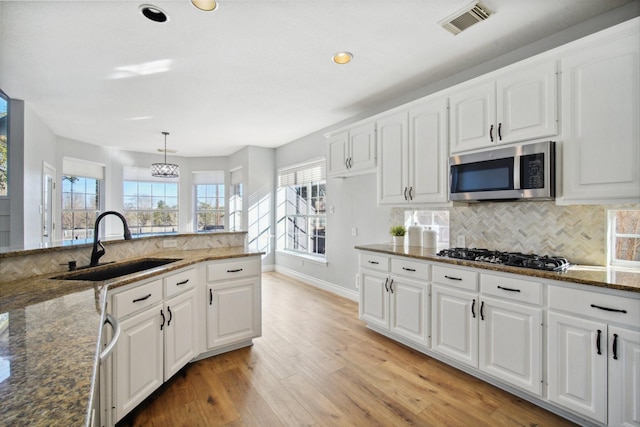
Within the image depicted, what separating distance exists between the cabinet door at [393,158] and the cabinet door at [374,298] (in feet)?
2.69

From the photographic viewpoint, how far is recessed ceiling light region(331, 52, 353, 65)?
8.43 feet

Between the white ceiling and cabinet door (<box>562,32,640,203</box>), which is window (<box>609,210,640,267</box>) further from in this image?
the white ceiling

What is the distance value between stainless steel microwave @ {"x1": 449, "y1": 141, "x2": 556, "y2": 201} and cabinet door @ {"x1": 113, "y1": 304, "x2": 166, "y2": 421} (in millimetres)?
2535

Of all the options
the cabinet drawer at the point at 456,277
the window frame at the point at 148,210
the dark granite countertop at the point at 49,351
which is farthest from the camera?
the window frame at the point at 148,210

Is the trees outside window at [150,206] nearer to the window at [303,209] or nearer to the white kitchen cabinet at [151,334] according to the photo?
the window at [303,209]

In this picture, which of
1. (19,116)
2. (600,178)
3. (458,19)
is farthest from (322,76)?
(19,116)

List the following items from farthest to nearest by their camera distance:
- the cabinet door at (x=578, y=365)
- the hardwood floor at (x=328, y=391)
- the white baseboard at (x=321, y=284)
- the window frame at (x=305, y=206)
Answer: the window frame at (x=305, y=206) < the white baseboard at (x=321, y=284) < the hardwood floor at (x=328, y=391) < the cabinet door at (x=578, y=365)

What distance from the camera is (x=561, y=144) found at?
201 cm

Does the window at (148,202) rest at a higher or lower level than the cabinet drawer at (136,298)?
Answer: higher

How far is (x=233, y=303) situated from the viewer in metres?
2.67

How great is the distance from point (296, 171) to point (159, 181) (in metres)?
3.73

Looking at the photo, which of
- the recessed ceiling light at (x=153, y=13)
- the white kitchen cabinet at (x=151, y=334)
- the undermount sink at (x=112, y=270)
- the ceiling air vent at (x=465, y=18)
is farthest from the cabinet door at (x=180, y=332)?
the ceiling air vent at (x=465, y=18)

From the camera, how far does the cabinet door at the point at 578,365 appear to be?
1659 millimetres

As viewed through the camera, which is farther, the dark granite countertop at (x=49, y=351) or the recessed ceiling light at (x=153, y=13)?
the recessed ceiling light at (x=153, y=13)
